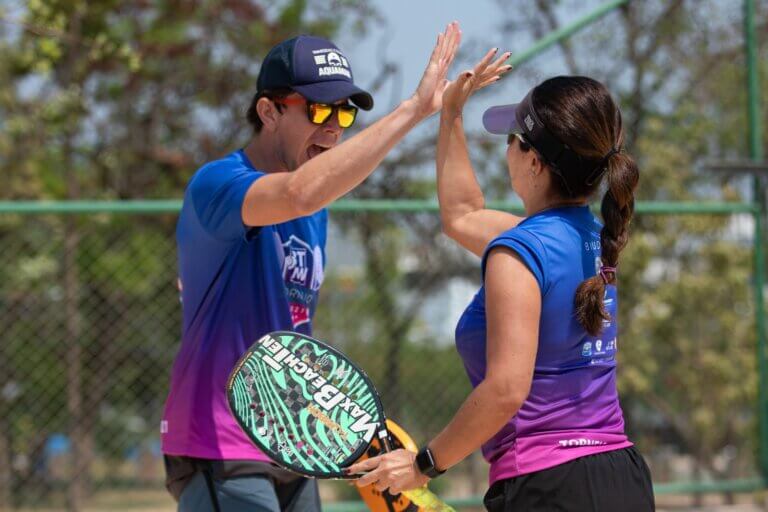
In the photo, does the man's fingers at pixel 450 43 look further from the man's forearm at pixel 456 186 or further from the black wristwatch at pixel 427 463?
the black wristwatch at pixel 427 463

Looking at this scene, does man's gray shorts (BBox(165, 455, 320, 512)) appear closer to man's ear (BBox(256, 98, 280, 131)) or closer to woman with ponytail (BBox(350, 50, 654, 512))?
woman with ponytail (BBox(350, 50, 654, 512))

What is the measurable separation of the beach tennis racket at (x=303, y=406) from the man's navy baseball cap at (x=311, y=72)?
69 cm

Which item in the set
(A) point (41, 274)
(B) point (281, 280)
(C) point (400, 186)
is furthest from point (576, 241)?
(C) point (400, 186)

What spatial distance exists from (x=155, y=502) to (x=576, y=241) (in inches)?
177

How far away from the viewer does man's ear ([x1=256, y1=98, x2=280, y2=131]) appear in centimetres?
302

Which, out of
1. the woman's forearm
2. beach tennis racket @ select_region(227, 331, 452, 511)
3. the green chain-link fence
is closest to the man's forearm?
beach tennis racket @ select_region(227, 331, 452, 511)

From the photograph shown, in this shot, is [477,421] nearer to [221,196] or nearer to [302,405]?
[302,405]

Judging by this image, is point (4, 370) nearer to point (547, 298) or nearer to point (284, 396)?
point (284, 396)

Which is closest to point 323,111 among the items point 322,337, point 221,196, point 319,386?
point 221,196

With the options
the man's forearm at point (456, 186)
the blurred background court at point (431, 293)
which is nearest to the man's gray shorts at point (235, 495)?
the man's forearm at point (456, 186)

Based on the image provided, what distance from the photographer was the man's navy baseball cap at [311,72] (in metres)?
2.92

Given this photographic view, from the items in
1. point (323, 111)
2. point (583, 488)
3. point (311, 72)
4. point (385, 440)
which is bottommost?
point (583, 488)

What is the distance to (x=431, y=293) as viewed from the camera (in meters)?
6.68

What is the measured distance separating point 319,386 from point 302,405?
0.06 meters
